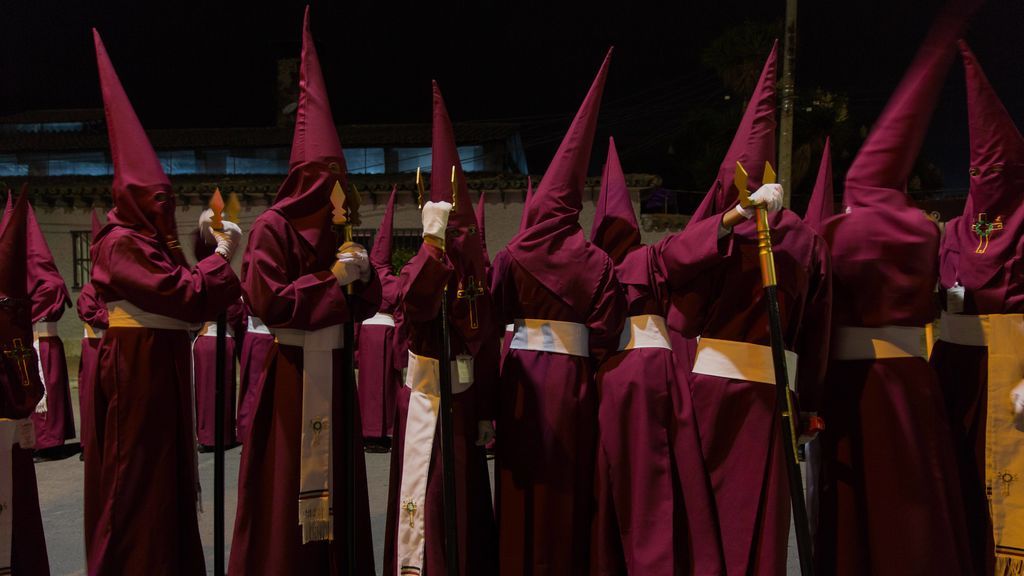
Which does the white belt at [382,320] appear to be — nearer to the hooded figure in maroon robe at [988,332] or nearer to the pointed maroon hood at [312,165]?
the pointed maroon hood at [312,165]

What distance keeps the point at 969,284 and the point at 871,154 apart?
80 cm

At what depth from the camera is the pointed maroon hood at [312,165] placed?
307 centimetres

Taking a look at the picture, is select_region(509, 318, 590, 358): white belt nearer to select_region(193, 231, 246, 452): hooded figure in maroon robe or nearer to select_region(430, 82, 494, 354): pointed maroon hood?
select_region(430, 82, 494, 354): pointed maroon hood

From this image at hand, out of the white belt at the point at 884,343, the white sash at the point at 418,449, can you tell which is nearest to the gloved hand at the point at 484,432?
the white sash at the point at 418,449

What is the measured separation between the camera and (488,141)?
54.9 feet

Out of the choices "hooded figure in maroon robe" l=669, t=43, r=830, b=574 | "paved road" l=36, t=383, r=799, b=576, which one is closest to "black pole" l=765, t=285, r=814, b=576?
"hooded figure in maroon robe" l=669, t=43, r=830, b=574

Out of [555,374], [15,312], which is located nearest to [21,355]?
[15,312]

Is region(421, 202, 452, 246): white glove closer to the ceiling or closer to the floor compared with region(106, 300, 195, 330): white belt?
closer to the ceiling

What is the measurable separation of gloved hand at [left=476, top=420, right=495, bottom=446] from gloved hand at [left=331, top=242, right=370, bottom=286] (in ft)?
2.91

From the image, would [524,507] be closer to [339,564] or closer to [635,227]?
[339,564]

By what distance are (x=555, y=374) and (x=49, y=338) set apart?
6104mm

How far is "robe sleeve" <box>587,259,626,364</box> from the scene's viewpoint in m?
3.14

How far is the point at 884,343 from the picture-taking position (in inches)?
115

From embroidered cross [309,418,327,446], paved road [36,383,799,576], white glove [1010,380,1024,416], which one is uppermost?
white glove [1010,380,1024,416]
